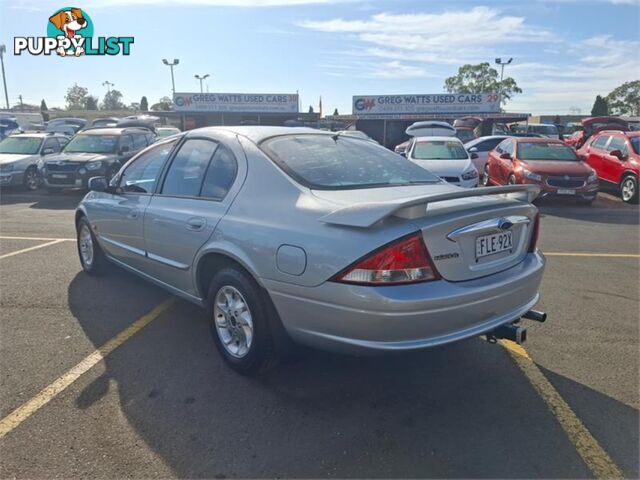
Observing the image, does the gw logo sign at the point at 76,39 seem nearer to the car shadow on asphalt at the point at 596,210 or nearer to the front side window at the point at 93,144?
the front side window at the point at 93,144

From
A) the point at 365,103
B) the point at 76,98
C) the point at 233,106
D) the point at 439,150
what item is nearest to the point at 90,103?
the point at 76,98

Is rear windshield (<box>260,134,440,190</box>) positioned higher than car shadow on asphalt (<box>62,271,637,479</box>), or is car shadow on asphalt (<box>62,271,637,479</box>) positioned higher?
rear windshield (<box>260,134,440,190</box>)

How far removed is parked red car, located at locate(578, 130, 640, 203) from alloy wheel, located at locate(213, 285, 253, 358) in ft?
37.4

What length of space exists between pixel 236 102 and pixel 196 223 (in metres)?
33.4

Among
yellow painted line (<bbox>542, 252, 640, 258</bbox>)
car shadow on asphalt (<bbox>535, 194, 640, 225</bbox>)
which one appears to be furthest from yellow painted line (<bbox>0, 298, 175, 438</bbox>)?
car shadow on asphalt (<bbox>535, 194, 640, 225</bbox>)

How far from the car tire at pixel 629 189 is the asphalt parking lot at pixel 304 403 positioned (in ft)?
27.0

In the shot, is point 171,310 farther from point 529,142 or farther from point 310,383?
point 529,142

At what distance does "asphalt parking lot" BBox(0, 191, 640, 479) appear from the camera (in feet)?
7.81

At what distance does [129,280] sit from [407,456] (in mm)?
3929

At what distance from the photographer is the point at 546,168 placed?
34.0ft

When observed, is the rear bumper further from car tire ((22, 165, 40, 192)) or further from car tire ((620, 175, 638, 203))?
car tire ((22, 165, 40, 192))

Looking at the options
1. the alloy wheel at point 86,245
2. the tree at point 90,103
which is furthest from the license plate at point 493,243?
the tree at point 90,103

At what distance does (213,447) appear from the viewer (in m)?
2.48

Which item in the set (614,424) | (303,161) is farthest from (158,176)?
(614,424)
